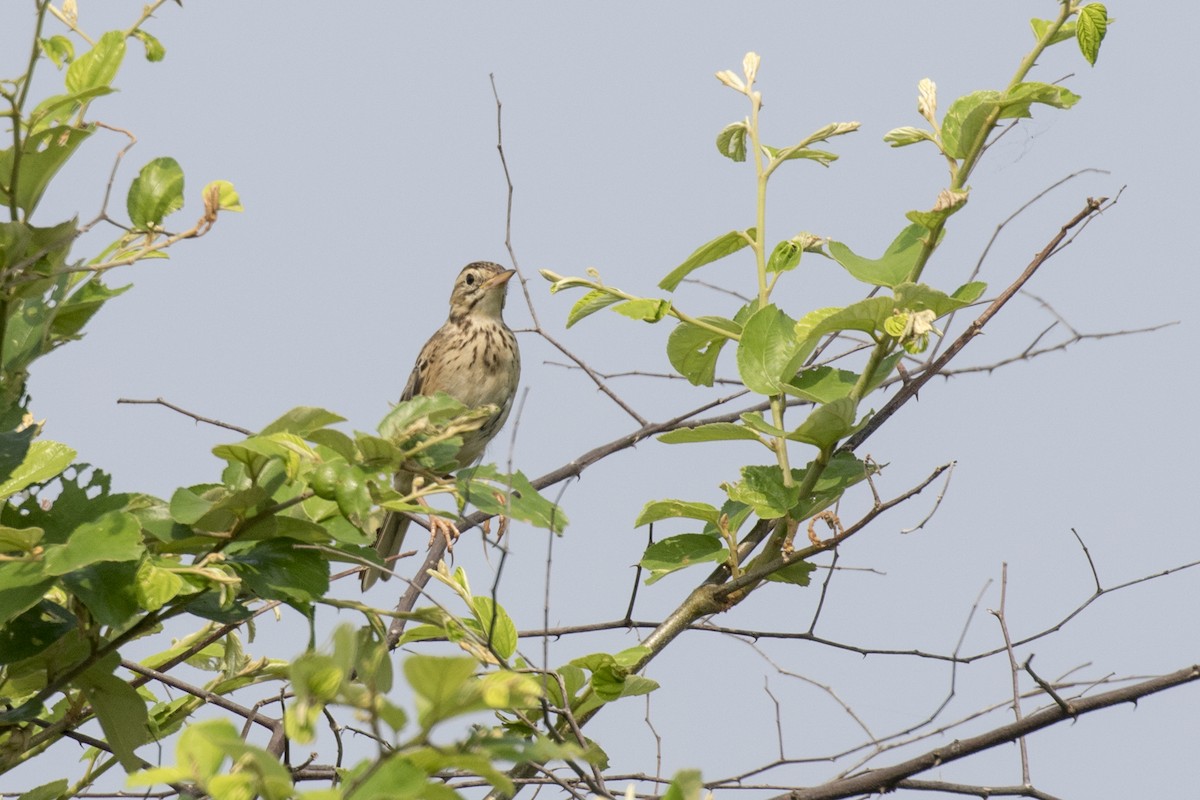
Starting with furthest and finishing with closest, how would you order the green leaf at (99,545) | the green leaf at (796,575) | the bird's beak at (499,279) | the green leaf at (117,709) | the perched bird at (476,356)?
1. the bird's beak at (499,279)
2. the perched bird at (476,356)
3. the green leaf at (796,575)
4. the green leaf at (117,709)
5. the green leaf at (99,545)

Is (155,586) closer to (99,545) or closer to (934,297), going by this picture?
(99,545)

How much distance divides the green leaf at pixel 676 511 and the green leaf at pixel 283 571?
0.87 meters

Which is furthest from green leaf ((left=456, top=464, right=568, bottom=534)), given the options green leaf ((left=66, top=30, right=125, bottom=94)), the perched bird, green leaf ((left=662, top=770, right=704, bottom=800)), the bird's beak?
the bird's beak

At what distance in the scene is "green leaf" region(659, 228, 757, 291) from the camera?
2979 millimetres

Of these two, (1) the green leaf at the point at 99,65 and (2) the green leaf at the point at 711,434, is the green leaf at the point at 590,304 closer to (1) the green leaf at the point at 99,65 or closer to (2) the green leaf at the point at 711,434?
(2) the green leaf at the point at 711,434

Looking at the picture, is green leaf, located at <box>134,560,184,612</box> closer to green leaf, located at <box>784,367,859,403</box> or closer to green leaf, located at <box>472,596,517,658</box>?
green leaf, located at <box>472,596,517,658</box>

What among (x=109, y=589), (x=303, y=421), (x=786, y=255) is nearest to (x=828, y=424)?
(x=786, y=255)

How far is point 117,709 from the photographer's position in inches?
102

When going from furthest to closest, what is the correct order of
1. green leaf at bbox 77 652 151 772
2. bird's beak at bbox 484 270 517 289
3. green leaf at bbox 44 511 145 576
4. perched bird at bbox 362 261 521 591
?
bird's beak at bbox 484 270 517 289
perched bird at bbox 362 261 521 591
green leaf at bbox 77 652 151 772
green leaf at bbox 44 511 145 576

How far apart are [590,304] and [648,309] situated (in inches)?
6.8

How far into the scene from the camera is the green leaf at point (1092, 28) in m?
2.66

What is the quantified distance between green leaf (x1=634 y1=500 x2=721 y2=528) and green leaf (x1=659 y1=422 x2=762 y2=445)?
13 cm

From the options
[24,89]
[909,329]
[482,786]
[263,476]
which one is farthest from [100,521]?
[909,329]

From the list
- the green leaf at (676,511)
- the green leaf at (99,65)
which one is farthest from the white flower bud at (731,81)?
the green leaf at (99,65)
